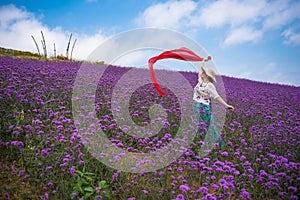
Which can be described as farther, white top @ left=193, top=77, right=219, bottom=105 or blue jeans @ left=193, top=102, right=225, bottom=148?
white top @ left=193, top=77, right=219, bottom=105

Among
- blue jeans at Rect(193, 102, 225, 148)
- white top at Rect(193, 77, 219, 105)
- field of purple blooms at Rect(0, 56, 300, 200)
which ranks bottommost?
field of purple blooms at Rect(0, 56, 300, 200)

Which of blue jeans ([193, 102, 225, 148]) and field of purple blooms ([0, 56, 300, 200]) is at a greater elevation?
blue jeans ([193, 102, 225, 148])

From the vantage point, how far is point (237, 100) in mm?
7930

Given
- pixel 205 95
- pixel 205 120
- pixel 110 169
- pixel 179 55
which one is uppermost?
pixel 179 55

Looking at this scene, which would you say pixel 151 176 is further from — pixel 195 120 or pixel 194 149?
pixel 195 120

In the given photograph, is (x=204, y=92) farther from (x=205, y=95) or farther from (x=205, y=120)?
(x=205, y=120)

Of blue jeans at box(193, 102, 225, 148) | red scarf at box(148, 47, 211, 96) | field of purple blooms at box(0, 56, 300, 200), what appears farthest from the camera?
red scarf at box(148, 47, 211, 96)

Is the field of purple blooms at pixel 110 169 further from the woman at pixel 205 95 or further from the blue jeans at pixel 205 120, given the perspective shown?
the woman at pixel 205 95

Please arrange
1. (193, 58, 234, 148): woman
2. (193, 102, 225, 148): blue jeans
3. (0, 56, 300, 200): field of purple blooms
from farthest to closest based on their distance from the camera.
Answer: (193, 58, 234, 148): woman < (193, 102, 225, 148): blue jeans < (0, 56, 300, 200): field of purple blooms

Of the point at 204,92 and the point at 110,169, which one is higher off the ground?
the point at 204,92


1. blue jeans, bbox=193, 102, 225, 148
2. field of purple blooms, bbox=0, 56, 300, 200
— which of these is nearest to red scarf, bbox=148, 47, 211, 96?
blue jeans, bbox=193, 102, 225, 148

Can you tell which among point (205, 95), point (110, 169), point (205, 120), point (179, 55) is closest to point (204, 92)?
point (205, 95)

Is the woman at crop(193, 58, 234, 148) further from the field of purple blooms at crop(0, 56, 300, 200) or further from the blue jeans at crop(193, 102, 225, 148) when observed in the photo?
the field of purple blooms at crop(0, 56, 300, 200)

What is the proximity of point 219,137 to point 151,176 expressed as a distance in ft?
5.51
